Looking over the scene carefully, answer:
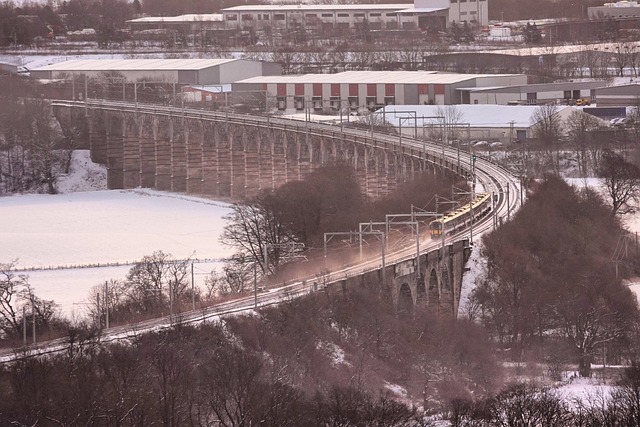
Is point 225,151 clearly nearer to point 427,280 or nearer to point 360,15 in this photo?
point 427,280

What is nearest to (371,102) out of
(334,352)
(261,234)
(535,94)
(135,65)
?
(535,94)

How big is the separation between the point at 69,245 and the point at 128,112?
16621 millimetres

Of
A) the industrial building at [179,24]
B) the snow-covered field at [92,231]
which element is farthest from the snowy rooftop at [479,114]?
the industrial building at [179,24]

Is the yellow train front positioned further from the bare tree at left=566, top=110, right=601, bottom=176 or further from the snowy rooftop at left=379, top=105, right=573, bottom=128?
the snowy rooftop at left=379, top=105, right=573, bottom=128

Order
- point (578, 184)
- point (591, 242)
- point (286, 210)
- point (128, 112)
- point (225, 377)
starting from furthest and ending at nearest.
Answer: point (128, 112) < point (578, 184) < point (286, 210) < point (591, 242) < point (225, 377)

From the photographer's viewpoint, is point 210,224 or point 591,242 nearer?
point 591,242

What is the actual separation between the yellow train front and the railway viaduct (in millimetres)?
4837

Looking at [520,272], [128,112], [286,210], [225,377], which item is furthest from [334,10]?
[225,377]

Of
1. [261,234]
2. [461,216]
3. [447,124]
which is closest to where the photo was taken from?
[261,234]

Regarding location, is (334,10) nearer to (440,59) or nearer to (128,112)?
(440,59)

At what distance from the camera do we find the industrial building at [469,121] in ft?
177

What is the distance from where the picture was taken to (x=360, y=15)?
91875 mm

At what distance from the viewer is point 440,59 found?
73875mm

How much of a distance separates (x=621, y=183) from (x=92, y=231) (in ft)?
41.6
